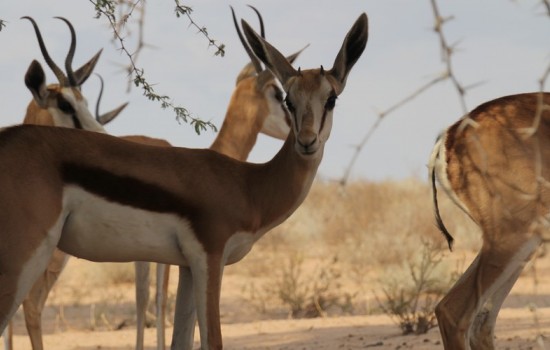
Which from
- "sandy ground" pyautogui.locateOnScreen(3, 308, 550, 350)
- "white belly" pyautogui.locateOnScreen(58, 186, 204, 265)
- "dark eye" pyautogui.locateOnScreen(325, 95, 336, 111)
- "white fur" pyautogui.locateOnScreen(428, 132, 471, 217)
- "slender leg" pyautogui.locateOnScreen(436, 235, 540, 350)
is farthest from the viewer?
"sandy ground" pyautogui.locateOnScreen(3, 308, 550, 350)

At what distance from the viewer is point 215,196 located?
6281mm

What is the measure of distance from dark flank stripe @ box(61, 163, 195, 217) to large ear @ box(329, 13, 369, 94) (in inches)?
48.3

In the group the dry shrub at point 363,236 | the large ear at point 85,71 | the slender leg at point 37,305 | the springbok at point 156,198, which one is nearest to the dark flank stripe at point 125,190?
the springbok at point 156,198

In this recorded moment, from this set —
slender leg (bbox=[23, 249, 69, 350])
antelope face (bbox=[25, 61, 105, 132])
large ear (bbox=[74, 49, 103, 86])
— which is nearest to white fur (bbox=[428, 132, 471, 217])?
antelope face (bbox=[25, 61, 105, 132])

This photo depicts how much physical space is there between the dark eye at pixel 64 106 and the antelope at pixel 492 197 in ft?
11.0

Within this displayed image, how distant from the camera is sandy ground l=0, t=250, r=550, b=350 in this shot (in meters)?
9.80

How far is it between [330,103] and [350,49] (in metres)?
0.47

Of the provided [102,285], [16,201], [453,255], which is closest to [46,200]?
[16,201]

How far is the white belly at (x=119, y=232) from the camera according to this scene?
5.94m

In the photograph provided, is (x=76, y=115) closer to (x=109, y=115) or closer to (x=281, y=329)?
(x=109, y=115)

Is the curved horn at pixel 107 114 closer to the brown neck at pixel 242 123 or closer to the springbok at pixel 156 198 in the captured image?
the brown neck at pixel 242 123

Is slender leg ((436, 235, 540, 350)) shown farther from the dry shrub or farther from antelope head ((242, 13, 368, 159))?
the dry shrub

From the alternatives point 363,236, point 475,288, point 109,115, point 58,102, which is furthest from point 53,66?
point 363,236

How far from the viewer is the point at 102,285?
59.5 feet
